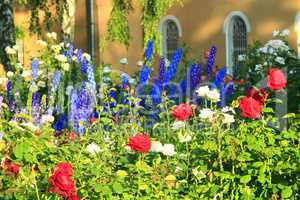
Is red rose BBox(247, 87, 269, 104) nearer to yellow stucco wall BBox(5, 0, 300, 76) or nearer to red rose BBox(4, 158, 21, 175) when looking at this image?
red rose BBox(4, 158, 21, 175)

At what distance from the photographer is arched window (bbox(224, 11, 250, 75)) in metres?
15.6

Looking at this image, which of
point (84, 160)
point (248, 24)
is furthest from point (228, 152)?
point (248, 24)

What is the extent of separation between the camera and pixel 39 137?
4.42 metres

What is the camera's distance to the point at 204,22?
53.4ft

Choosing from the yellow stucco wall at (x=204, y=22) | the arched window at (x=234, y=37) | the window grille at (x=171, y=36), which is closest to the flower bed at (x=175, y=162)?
the yellow stucco wall at (x=204, y=22)

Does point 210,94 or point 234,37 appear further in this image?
point 234,37

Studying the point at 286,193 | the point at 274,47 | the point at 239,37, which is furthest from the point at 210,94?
the point at 239,37

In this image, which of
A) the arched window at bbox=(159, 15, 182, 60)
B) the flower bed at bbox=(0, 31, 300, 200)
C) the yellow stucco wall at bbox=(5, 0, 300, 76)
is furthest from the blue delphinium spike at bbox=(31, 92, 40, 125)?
the arched window at bbox=(159, 15, 182, 60)

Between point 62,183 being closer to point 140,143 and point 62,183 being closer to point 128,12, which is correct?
point 140,143

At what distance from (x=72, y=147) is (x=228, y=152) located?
105 centimetres

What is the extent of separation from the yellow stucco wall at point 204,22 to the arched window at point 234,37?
12 cm

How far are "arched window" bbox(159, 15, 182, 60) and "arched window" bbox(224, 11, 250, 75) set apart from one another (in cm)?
183

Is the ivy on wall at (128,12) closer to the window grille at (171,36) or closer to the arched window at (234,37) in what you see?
the arched window at (234,37)

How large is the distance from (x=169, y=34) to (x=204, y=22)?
6.46 ft
